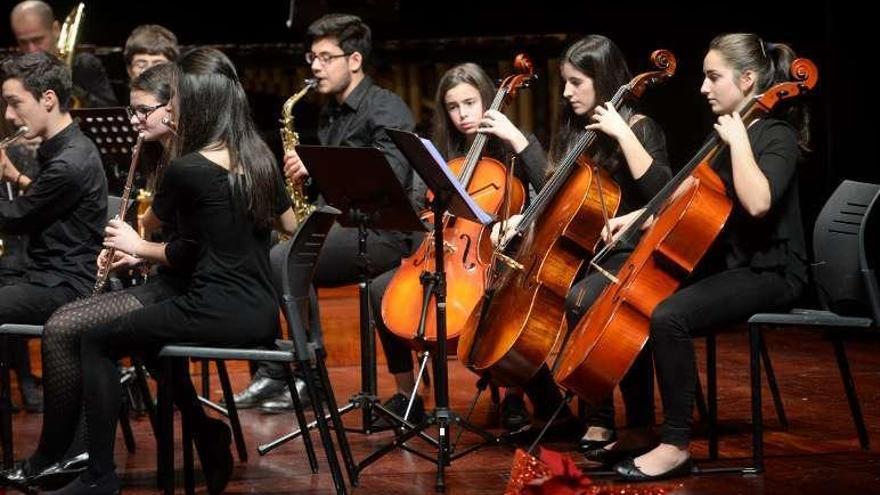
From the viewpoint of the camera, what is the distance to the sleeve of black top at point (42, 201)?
4.25 metres

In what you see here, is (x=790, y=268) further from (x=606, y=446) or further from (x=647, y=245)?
(x=606, y=446)

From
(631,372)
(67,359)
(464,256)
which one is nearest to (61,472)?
(67,359)

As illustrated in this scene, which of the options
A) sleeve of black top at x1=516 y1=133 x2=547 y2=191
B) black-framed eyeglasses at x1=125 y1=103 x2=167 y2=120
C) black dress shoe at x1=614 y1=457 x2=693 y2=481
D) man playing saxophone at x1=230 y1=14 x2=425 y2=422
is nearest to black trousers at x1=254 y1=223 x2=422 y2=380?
man playing saxophone at x1=230 y1=14 x2=425 y2=422

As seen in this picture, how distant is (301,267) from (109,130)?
167cm

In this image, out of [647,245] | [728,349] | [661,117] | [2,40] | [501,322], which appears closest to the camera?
[647,245]

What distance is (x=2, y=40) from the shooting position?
25.9ft

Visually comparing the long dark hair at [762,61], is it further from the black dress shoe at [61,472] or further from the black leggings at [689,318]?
the black dress shoe at [61,472]

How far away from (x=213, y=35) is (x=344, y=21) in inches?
132

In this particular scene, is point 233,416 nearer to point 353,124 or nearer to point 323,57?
point 353,124

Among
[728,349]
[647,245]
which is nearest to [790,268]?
[647,245]

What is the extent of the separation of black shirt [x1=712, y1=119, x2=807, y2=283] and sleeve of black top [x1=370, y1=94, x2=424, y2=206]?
1.36 m

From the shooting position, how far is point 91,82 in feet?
20.6

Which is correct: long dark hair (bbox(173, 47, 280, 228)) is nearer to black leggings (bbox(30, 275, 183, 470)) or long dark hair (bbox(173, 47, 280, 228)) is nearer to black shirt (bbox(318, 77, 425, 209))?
black leggings (bbox(30, 275, 183, 470))

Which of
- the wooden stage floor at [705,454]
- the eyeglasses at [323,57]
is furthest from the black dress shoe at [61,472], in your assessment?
the eyeglasses at [323,57]
